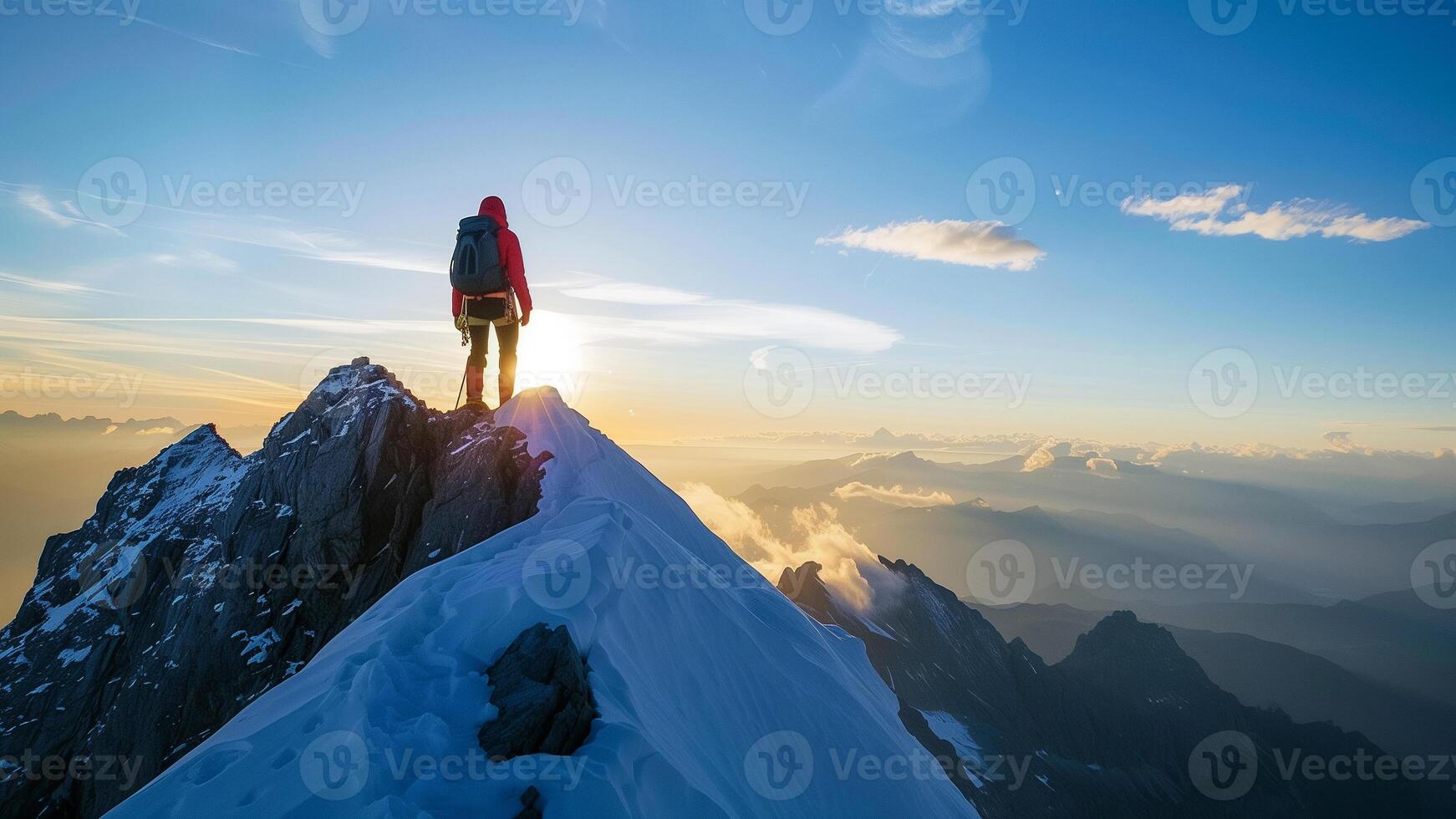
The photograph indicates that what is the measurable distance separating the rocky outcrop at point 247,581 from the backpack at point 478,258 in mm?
4793

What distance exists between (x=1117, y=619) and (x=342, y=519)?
8546 inches

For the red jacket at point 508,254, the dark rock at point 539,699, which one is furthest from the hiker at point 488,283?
the dark rock at point 539,699

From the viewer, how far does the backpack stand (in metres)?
17.9

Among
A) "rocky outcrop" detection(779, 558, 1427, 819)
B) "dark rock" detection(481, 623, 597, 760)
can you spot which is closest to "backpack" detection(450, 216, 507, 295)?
"dark rock" detection(481, 623, 597, 760)

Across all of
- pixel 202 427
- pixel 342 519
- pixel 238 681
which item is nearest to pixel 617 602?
pixel 342 519

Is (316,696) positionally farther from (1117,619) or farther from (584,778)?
(1117,619)

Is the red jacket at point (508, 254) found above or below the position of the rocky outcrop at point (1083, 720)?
above

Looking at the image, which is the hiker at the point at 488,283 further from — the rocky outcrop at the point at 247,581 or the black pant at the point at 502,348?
the rocky outcrop at the point at 247,581

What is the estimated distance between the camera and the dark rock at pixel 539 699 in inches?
302

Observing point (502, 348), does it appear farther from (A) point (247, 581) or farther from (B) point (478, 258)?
(A) point (247, 581)

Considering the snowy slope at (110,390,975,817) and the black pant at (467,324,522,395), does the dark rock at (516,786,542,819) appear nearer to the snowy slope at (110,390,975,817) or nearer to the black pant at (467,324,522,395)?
the snowy slope at (110,390,975,817)

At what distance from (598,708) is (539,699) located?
0.87 m

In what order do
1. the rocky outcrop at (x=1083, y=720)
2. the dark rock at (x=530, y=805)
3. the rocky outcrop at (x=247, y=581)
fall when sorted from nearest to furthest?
the dark rock at (x=530, y=805), the rocky outcrop at (x=247, y=581), the rocky outcrop at (x=1083, y=720)

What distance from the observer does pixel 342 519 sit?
20328 millimetres
